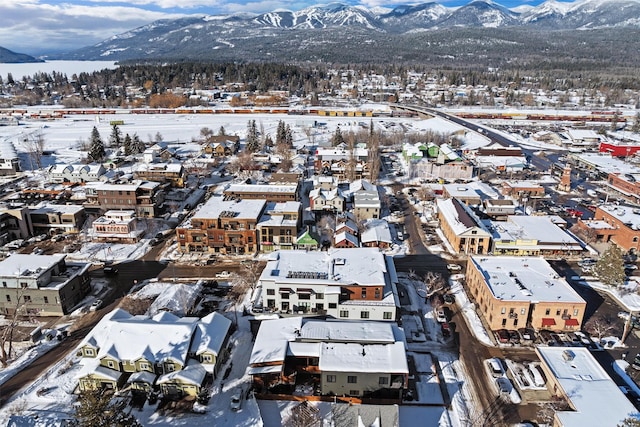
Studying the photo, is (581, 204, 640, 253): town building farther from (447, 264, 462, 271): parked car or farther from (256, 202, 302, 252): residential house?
(256, 202, 302, 252): residential house

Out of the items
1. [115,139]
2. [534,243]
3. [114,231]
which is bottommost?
[534,243]

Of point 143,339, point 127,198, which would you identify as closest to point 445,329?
point 143,339

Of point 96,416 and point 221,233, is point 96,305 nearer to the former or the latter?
point 221,233

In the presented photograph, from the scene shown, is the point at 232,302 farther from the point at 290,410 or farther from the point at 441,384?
the point at 441,384

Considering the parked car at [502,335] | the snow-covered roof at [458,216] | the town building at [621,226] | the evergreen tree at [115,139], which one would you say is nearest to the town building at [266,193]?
the snow-covered roof at [458,216]

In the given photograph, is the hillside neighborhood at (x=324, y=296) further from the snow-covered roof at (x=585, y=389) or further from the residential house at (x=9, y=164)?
the residential house at (x=9, y=164)

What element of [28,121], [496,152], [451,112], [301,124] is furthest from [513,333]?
[28,121]
